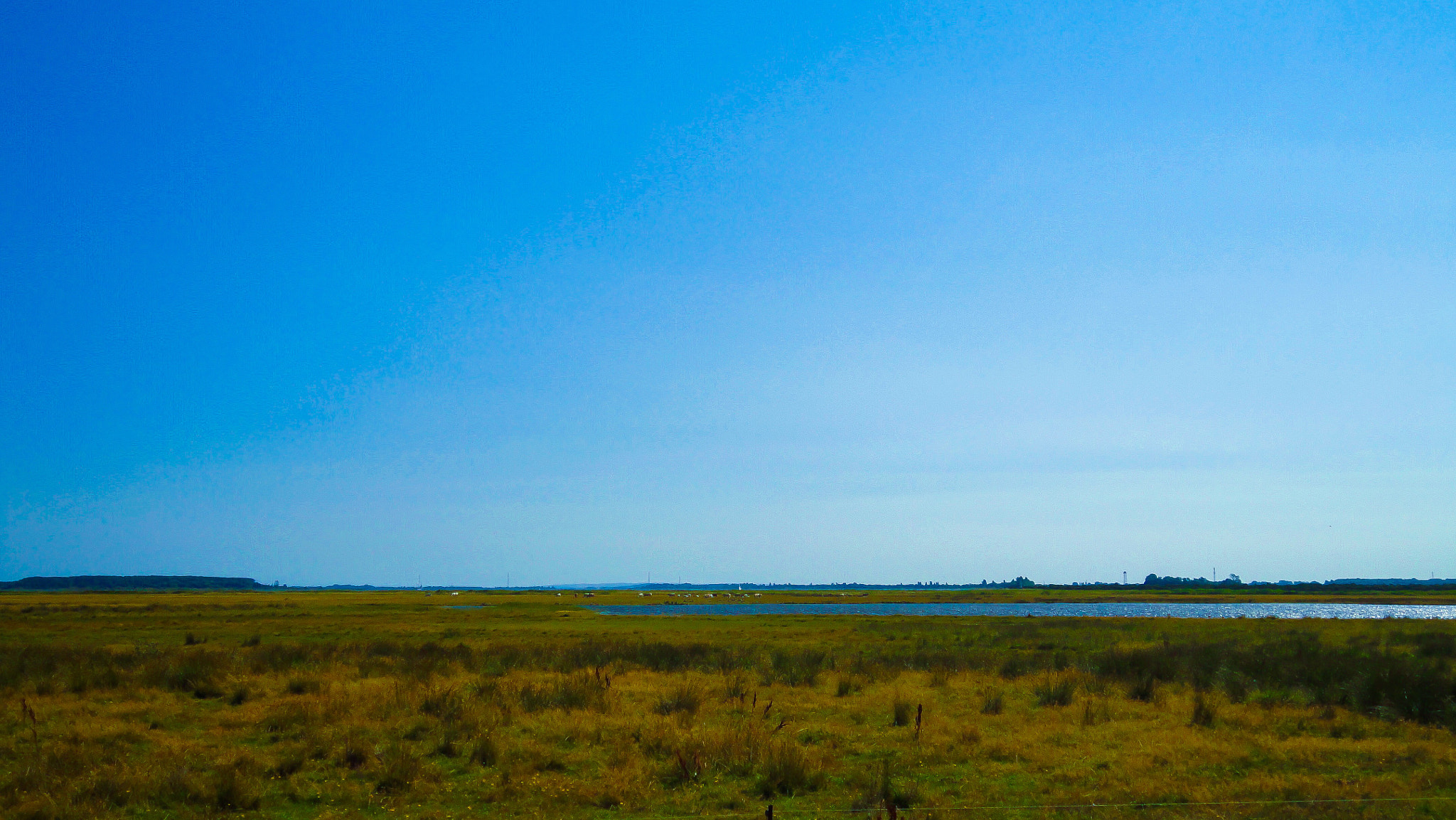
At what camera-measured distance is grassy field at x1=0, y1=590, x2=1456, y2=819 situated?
37.4ft

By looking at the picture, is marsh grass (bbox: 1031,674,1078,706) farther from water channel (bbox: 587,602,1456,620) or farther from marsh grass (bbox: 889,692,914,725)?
water channel (bbox: 587,602,1456,620)

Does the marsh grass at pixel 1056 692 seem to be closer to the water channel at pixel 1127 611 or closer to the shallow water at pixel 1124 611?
the shallow water at pixel 1124 611

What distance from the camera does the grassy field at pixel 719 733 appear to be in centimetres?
1141

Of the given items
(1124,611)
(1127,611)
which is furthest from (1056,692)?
(1124,611)

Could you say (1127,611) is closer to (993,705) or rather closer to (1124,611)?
(1124,611)

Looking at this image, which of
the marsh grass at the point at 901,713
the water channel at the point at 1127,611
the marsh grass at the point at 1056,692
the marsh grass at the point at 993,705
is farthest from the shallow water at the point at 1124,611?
the marsh grass at the point at 901,713

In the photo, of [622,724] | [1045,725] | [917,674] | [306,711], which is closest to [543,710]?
[622,724]

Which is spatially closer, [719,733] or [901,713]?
[719,733]

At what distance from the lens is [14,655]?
25.7m

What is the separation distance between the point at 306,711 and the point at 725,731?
8.90 m

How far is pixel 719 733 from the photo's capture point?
14664mm

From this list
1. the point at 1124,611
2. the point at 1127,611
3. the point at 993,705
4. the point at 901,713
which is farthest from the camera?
the point at 1124,611

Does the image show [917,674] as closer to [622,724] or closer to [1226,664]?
[1226,664]

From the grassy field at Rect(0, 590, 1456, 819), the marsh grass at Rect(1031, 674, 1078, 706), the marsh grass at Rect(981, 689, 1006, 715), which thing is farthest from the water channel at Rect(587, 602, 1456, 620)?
the marsh grass at Rect(981, 689, 1006, 715)
